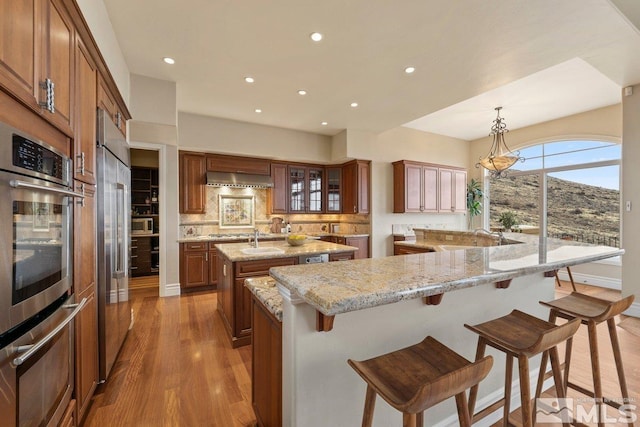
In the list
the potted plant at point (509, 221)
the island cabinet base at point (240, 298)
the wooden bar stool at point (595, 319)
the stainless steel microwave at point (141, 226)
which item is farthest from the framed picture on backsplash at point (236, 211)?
the potted plant at point (509, 221)

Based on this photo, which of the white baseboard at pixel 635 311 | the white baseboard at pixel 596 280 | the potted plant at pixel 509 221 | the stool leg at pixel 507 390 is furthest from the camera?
the potted plant at pixel 509 221

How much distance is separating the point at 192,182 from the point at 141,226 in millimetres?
1816

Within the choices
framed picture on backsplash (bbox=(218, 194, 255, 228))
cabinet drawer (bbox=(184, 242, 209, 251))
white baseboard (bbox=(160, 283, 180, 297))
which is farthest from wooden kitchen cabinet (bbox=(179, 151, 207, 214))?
white baseboard (bbox=(160, 283, 180, 297))

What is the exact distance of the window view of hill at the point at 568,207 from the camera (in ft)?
15.6

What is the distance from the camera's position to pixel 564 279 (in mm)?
5160

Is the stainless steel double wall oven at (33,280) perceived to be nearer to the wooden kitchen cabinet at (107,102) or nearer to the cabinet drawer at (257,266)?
the wooden kitchen cabinet at (107,102)

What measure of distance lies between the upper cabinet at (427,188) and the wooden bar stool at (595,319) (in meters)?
3.92

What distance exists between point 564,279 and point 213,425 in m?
6.47

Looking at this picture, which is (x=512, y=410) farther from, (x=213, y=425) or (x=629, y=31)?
(x=629, y=31)

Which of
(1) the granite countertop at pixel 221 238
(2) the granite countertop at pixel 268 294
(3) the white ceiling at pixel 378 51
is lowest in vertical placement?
(2) the granite countertop at pixel 268 294

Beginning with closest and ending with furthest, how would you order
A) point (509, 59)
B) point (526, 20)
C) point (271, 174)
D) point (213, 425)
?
point (213, 425), point (526, 20), point (509, 59), point (271, 174)

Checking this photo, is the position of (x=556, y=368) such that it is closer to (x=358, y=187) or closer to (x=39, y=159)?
(x=39, y=159)

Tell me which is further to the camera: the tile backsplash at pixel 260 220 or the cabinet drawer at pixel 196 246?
the tile backsplash at pixel 260 220

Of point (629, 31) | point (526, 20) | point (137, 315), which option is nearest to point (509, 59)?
point (526, 20)
